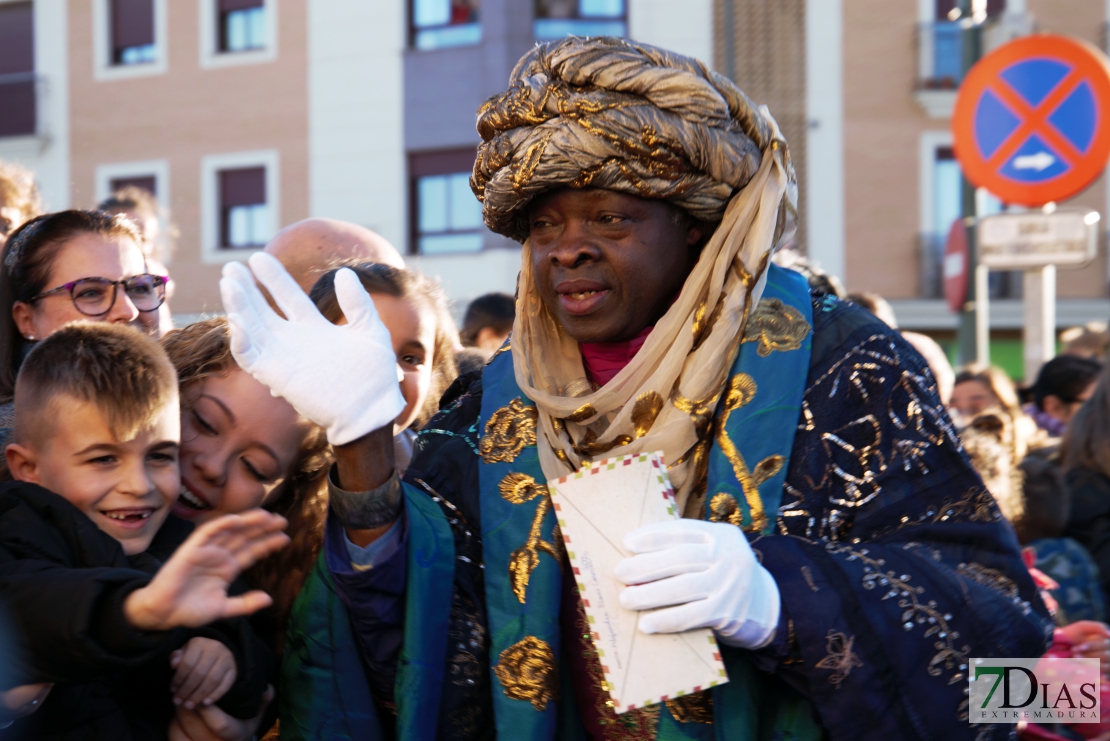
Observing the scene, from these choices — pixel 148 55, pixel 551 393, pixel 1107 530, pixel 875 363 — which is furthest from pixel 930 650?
pixel 148 55

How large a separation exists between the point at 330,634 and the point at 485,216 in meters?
0.87

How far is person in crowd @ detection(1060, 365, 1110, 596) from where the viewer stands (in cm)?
407

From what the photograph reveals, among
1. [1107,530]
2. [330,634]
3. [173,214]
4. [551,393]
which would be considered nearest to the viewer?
[330,634]

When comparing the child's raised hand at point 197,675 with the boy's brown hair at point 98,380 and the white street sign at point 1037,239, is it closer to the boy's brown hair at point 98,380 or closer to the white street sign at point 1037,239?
the boy's brown hair at point 98,380

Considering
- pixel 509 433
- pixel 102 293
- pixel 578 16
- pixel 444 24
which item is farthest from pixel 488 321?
pixel 444 24

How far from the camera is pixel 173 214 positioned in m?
16.1

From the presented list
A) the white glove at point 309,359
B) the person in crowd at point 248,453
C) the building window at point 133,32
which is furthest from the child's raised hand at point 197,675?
the building window at point 133,32

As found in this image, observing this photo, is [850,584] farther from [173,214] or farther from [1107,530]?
[173,214]

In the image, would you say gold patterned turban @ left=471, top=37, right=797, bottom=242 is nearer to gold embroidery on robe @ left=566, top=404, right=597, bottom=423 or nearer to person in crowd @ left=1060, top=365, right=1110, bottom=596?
gold embroidery on robe @ left=566, top=404, right=597, bottom=423

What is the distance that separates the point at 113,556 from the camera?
6.59 feet

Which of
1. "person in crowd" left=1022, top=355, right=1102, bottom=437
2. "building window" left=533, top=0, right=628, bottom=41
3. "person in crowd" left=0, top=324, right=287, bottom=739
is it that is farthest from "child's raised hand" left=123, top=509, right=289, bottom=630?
"building window" left=533, top=0, right=628, bottom=41

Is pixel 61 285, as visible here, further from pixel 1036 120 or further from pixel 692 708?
pixel 1036 120

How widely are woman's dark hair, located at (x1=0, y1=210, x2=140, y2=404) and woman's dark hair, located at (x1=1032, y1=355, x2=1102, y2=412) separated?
4801 mm

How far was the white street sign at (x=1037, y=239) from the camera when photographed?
18.5 ft
